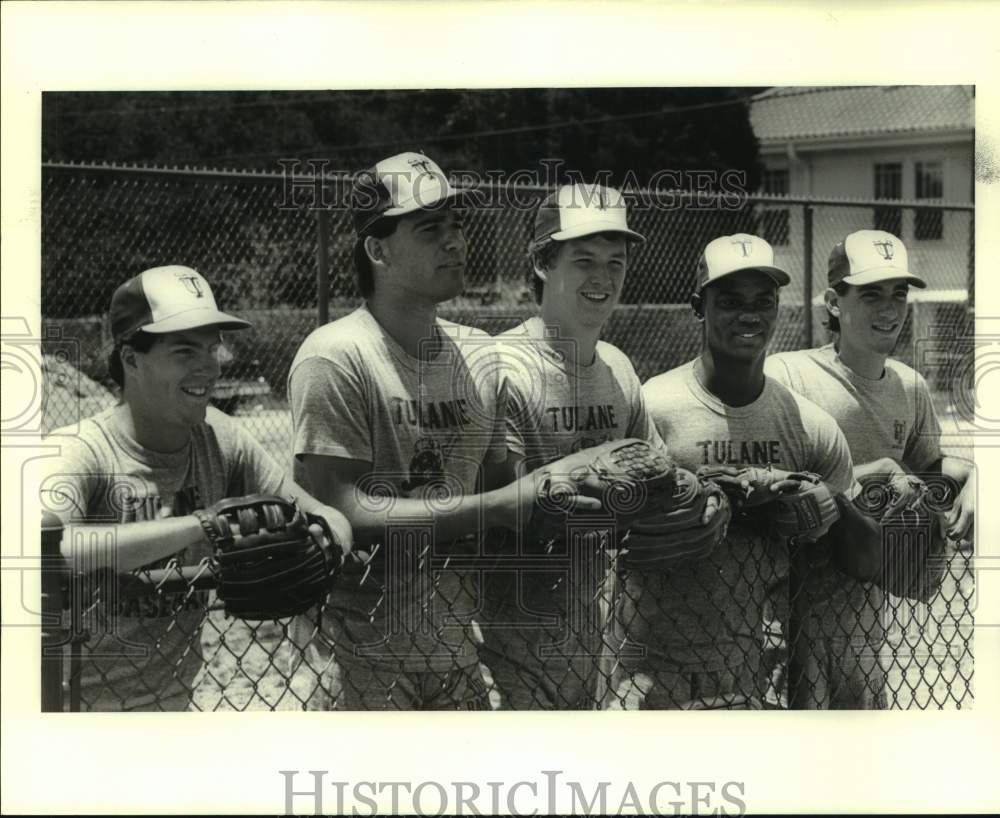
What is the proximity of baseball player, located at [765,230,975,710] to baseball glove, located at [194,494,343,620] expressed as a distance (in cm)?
168

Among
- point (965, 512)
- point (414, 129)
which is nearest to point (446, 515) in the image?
point (965, 512)

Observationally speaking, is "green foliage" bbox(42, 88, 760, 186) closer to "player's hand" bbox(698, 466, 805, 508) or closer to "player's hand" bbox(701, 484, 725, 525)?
"player's hand" bbox(698, 466, 805, 508)

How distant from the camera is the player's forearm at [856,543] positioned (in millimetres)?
4203

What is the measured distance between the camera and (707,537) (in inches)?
153

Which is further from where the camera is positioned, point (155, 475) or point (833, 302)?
point (833, 302)

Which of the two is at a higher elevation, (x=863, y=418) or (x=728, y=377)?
(x=728, y=377)

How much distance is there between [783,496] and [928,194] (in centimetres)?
1063

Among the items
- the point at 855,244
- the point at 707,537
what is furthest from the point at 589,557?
the point at 855,244

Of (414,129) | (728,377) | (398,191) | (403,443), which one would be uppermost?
(414,129)

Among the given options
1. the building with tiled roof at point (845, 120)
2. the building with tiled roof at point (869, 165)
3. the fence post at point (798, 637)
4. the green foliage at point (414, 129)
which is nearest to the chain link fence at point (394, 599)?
the fence post at point (798, 637)

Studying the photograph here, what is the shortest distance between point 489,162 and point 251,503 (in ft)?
13.3

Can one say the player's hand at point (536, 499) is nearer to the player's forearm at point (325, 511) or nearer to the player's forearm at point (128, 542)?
the player's forearm at point (325, 511)

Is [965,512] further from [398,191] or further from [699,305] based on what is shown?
[398,191]

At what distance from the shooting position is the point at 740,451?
4.12 metres
